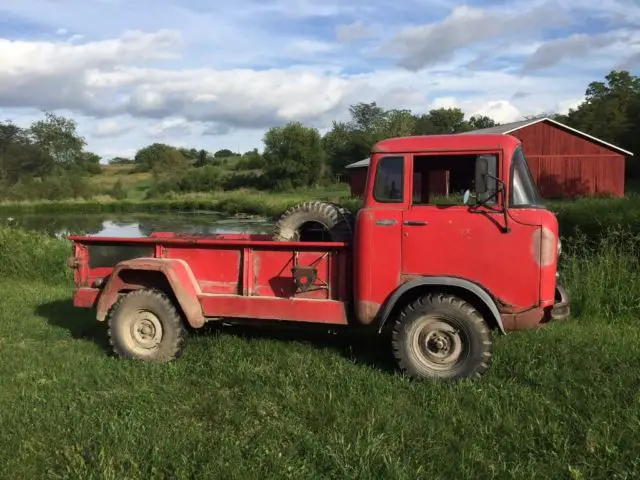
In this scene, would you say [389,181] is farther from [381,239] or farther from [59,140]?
[59,140]

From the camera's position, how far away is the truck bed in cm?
591

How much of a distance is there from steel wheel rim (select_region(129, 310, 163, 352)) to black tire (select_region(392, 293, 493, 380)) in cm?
260

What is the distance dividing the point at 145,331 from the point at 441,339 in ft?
10.4

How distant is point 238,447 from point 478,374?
7.73 feet

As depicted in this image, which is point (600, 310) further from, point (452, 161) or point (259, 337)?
point (259, 337)

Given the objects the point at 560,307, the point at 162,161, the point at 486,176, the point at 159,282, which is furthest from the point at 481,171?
the point at 162,161

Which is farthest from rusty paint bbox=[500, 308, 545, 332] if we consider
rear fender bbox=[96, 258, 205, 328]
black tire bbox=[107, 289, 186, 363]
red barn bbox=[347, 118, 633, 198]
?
red barn bbox=[347, 118, 633, 198]

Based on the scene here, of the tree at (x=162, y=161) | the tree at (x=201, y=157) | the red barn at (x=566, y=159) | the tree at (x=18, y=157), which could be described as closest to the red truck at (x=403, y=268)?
the red barn at (x=566, y=159)

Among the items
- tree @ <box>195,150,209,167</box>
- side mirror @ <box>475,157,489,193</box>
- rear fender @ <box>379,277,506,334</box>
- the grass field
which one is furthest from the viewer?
tree @ <box>195,150,209,167</box>

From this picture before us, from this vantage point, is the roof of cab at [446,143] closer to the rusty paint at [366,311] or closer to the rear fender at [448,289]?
the rear fender at [448,289]

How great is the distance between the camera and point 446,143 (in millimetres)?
5582

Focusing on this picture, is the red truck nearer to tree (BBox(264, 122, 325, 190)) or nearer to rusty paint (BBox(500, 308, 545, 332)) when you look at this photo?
rusty paint (BBox(500, 308, 545, 332))

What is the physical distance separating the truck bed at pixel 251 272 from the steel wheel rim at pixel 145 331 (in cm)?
56

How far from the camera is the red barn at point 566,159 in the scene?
1503 inches
